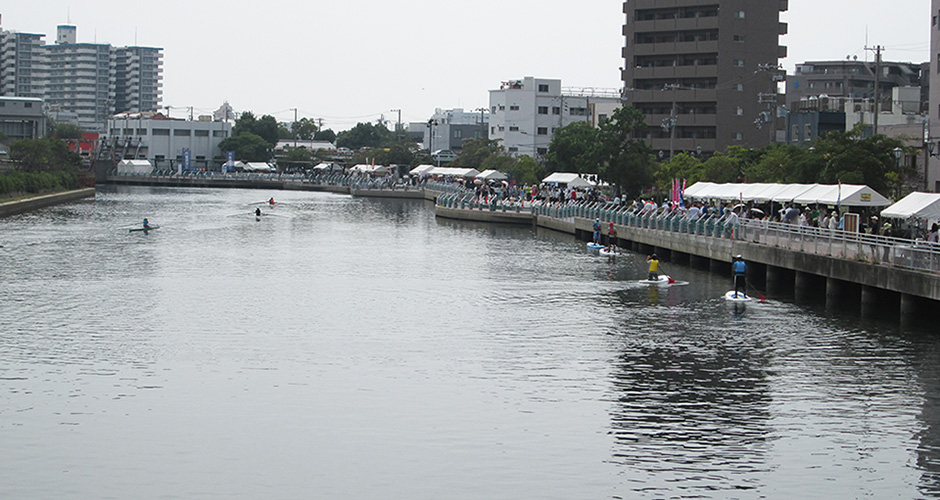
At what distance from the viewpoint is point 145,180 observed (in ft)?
567

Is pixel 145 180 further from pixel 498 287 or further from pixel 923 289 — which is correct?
pixel 923 289

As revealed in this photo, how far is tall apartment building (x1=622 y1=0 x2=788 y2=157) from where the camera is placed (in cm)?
11331

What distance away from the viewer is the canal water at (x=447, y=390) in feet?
65.5

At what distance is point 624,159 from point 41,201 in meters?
54.3

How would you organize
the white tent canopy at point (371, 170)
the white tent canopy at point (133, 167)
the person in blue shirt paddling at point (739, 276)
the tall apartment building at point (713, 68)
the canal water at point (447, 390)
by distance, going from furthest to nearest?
the white tent canopy at point (133, 167) < the white tent canopy at point (371, 170) < the tall apartment building at point (713, 68) < the person in blue shirt paddling at point (739, 276) < the canal water at point (447, 390)

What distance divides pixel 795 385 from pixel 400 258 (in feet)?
114

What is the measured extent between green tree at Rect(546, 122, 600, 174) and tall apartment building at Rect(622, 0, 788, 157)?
1332cm

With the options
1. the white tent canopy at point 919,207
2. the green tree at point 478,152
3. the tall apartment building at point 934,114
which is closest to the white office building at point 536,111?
the green tree at point 478,152

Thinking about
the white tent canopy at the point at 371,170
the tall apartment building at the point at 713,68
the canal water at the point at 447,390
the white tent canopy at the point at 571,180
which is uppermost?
the tall apartment building at the point at 713,68

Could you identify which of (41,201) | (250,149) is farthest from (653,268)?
(250,149)

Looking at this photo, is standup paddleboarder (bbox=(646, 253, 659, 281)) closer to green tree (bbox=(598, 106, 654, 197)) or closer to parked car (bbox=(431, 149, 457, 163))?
green tree (bbox=(598, 106, 654, 197))

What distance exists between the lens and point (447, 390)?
2652 cm

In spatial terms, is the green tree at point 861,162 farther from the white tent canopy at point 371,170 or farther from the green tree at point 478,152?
the white tent canopy at point 371,170

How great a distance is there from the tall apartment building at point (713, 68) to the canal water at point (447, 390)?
222 ft
